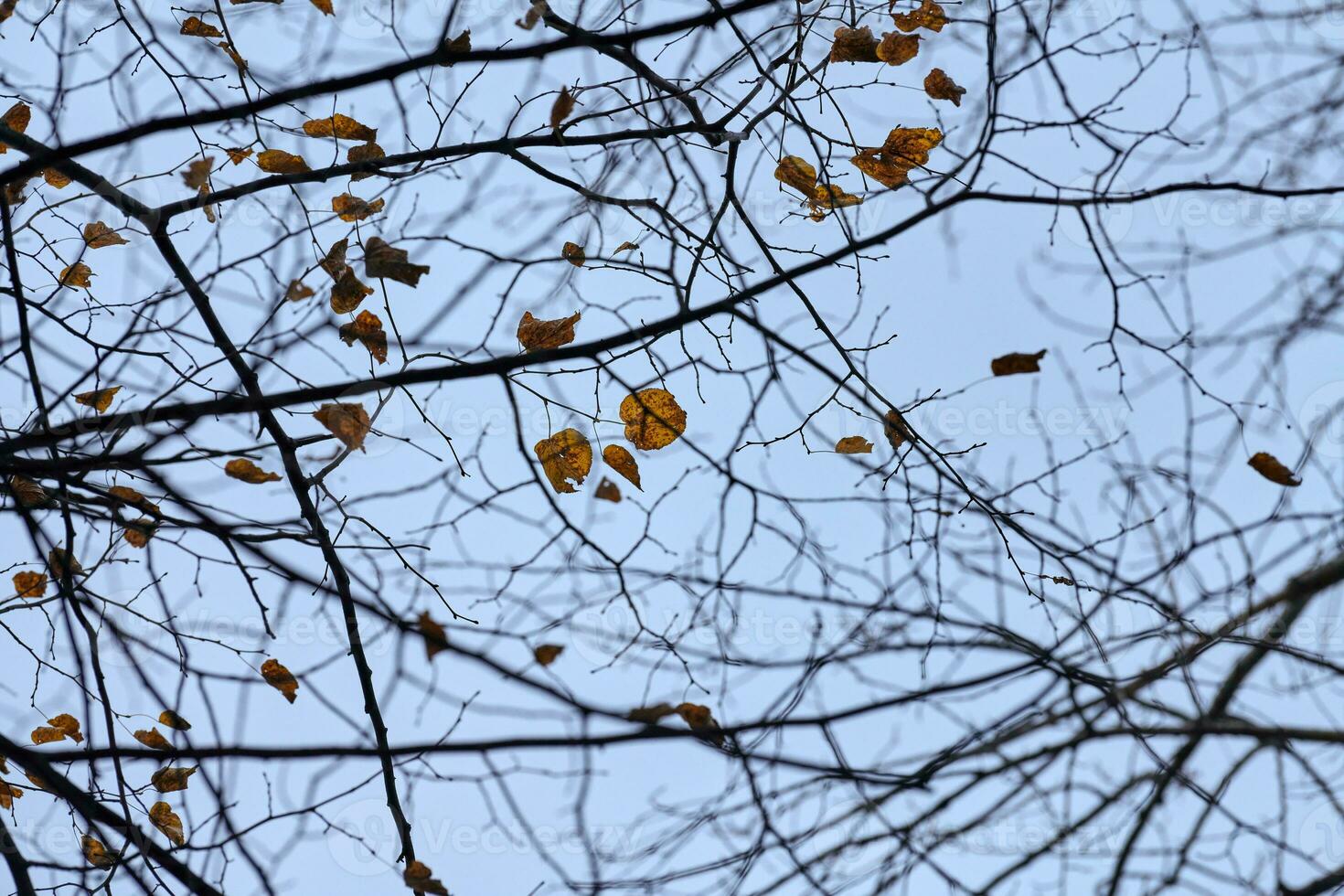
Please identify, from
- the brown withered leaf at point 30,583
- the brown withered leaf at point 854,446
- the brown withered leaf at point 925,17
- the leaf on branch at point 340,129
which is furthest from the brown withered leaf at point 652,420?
the brown withered leaf at point 30,583

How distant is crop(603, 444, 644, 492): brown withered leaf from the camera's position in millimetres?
2141

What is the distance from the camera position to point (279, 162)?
221cm

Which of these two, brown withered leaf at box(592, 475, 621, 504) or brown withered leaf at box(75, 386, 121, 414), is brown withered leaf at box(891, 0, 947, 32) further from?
brown withered leaf at box(75, 386, 121, 414)

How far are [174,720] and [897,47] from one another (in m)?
2.32

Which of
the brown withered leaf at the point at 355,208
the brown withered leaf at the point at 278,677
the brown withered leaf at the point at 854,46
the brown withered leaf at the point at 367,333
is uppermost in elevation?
the brown withered leaf at the point at 854,46

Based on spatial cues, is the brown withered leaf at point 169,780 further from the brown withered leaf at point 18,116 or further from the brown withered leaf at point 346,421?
the brown withered leaf at point 18,116

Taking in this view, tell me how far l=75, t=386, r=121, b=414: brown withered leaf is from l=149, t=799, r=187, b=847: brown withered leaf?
993mm

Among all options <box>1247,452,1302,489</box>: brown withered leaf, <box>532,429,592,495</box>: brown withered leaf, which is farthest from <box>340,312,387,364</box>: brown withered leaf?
<box>1247,452,1302,489</box>: brown withered leaf

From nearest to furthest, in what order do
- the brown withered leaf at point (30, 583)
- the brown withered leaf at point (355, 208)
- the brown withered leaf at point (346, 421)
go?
the brown withered leaf at point (346, 421)
the brown withered leaf at point (355, 208)
the brown withered leaf at point (30, 583)

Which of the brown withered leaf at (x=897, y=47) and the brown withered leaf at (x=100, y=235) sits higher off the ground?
the brown withered leaf at (x=100, y=235)

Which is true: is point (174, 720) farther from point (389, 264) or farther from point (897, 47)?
point (897, 47)

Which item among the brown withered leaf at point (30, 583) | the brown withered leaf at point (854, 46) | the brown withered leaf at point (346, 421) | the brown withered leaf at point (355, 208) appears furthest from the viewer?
the brown withered leaf at point (30, 583)

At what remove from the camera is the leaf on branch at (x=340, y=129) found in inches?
84.5

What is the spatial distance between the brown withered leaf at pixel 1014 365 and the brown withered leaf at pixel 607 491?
0.96 metres
